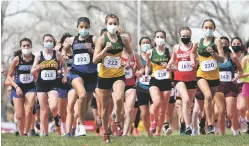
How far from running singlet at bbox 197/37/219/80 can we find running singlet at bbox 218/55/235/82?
4.16 feet

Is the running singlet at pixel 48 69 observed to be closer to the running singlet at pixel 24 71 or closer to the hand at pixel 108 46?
the running singlet at pixel 24 71

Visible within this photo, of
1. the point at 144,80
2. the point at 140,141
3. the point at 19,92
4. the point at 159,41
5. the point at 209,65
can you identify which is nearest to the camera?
the point at 140,141

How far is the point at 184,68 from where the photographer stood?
18.5 metres

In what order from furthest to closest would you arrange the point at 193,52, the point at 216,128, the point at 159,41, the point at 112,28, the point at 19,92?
the point at 216,128, the point at 159,41, the point at 19,92, the point at 193,52, the point at 112,28

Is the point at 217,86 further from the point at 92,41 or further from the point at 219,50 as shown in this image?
the point at 92,41

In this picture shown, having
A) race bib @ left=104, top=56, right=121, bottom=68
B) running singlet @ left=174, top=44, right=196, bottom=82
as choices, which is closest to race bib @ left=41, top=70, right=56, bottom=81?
running singlet @ left=174, top=44, right=196, bottom=82

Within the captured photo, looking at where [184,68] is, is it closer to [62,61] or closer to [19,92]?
[62,61]

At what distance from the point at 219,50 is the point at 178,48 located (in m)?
1.35

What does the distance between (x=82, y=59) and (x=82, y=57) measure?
0.13ft

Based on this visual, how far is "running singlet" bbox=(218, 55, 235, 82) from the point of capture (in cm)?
1902

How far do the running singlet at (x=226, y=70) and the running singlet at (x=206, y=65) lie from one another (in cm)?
127

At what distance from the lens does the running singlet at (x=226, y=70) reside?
749 inches

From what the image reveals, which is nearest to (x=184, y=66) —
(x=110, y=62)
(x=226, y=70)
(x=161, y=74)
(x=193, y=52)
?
(x=193, y=52)

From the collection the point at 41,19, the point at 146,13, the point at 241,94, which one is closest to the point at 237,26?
the point at 146,13
